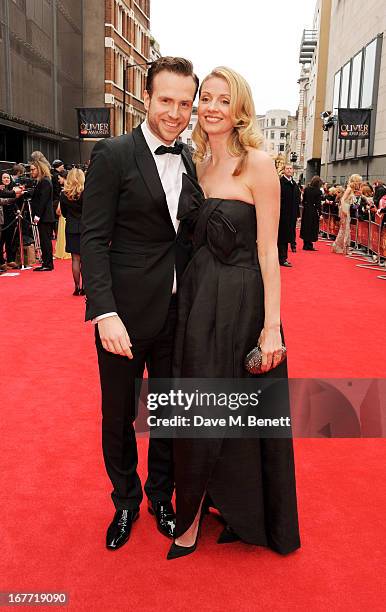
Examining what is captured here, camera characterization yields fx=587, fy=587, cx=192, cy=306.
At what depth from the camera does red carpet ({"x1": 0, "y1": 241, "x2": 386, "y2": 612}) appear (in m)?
2.43

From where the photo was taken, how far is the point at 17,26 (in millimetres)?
21906

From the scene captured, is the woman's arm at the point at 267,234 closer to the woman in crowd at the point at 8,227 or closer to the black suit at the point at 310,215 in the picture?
the woman in crowd at the point at 8,227

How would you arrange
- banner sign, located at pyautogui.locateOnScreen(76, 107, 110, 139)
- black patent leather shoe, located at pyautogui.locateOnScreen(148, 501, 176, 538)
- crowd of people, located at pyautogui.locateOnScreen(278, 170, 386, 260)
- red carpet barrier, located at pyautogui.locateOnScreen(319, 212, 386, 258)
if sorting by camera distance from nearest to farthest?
black patent leather shoe, located at pyautogui.locateOnScreen(148, 501, 176, 538)
crowd of people, located at pyautogui.locateOnScreen(278, 170, 386, 260)
red carpet barrier, located at pyautogui.locateOnScreen(319, 212, 386, 258)
banner sign, located at pyautogui.locateOnScreen(76, 107, 110, 139)

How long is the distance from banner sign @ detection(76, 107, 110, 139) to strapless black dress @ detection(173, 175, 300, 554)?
2545cm

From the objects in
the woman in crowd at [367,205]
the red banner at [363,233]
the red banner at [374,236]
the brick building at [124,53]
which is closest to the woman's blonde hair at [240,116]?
the red banner at [374,236]

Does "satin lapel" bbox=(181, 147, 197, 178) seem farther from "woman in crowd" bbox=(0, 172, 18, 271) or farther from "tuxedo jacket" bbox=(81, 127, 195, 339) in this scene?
"woman in crowd" bbox=(0, 172, 18, 271)

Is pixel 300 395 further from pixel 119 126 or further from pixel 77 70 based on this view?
pixel 119 126

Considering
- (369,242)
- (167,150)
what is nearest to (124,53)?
(369,242)

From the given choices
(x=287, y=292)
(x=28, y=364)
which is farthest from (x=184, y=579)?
(x=287, y=292)

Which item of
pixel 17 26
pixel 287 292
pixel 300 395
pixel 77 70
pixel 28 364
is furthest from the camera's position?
pixel 77 70

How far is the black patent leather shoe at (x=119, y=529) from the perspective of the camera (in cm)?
274

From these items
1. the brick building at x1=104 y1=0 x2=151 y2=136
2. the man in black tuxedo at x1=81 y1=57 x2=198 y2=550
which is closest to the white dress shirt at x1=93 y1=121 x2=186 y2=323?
the man in black tuxedo at x1=81 y1=57 x2=198 y2=550

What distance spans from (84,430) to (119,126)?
126 feet

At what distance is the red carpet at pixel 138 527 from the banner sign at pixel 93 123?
2267cm
